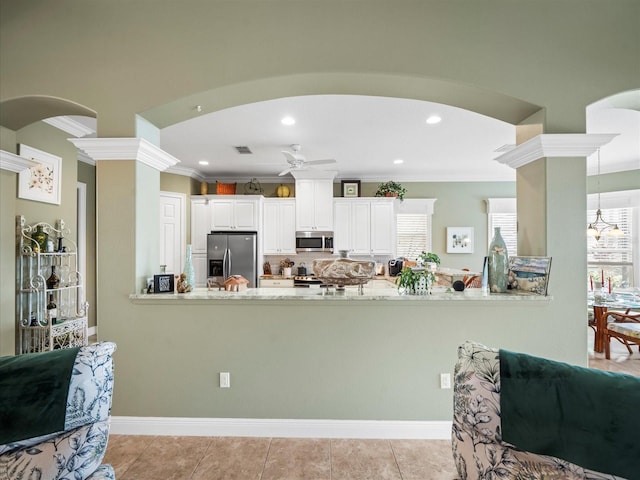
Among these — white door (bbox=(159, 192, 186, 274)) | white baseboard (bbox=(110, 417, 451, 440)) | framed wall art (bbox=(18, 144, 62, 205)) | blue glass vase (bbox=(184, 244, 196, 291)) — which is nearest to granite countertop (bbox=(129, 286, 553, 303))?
blue glass vase (bbox=(184, 244, 196, 291))

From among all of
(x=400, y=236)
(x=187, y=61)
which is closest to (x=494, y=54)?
(x=187, y=61)

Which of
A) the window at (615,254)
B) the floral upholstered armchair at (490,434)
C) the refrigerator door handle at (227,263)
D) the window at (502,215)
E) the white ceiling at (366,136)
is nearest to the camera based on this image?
the floral upholstered armchair at (490,434)

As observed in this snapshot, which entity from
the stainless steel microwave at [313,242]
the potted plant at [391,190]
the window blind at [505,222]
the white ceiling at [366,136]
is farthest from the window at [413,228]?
the stainless steel microwave at [313,242]

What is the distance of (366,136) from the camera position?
4.28 meters

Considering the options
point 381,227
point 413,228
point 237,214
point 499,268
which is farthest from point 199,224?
point 499,268

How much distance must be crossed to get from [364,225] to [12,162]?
16.0 ft

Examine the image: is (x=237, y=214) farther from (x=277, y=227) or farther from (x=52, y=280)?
(x=52, y=280)

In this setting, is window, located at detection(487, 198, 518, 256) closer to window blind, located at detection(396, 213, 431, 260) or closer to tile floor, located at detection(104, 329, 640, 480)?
window blind, located at detection(396, 213, 431, 260)

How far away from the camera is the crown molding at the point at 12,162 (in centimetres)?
260

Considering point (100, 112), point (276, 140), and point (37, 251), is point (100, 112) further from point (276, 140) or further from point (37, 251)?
point (276, 140)

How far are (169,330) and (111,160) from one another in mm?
1266

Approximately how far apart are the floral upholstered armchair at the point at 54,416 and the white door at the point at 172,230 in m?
4.78

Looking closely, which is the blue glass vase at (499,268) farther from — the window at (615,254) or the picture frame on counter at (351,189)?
the window at (615,254)

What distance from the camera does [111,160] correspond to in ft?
7.74
